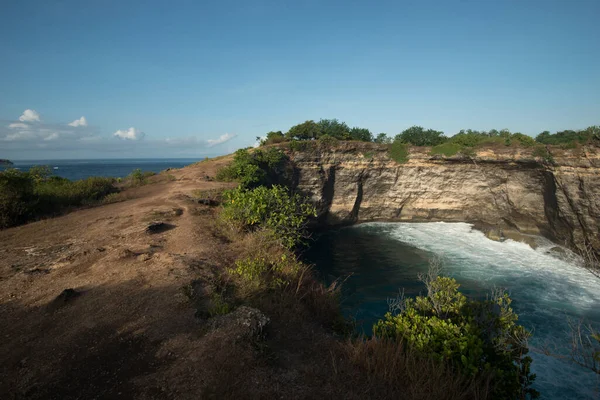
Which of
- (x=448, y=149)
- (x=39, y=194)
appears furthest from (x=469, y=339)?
(x=448, y=149)

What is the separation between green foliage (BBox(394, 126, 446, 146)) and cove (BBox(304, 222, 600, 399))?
9401mm

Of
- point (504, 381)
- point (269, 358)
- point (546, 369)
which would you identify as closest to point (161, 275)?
point (269, 358)

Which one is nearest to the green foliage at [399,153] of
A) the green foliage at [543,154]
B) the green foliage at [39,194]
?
the green foliage at [543,154]

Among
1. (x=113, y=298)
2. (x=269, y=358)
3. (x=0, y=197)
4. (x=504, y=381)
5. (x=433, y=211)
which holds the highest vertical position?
(x=0, y=197)

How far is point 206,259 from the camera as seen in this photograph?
28.4 feet

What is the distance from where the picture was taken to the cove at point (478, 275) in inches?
415

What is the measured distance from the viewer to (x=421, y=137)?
31453 mm

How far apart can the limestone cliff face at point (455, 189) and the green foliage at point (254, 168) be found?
2.41m

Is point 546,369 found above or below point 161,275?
below

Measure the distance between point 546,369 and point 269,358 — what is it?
1121cm

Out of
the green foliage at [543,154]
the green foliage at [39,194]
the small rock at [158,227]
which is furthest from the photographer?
the green foliage at [543,154]

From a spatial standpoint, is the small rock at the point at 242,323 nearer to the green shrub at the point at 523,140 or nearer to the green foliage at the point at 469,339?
the green foliage at the point at 469,339

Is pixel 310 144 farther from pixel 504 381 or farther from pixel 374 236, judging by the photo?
pixel 504 381

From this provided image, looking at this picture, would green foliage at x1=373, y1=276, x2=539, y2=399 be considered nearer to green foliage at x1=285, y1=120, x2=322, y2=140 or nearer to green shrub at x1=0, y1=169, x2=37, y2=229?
green shrub at x1=0, y1=169, x2=37, y2=229
